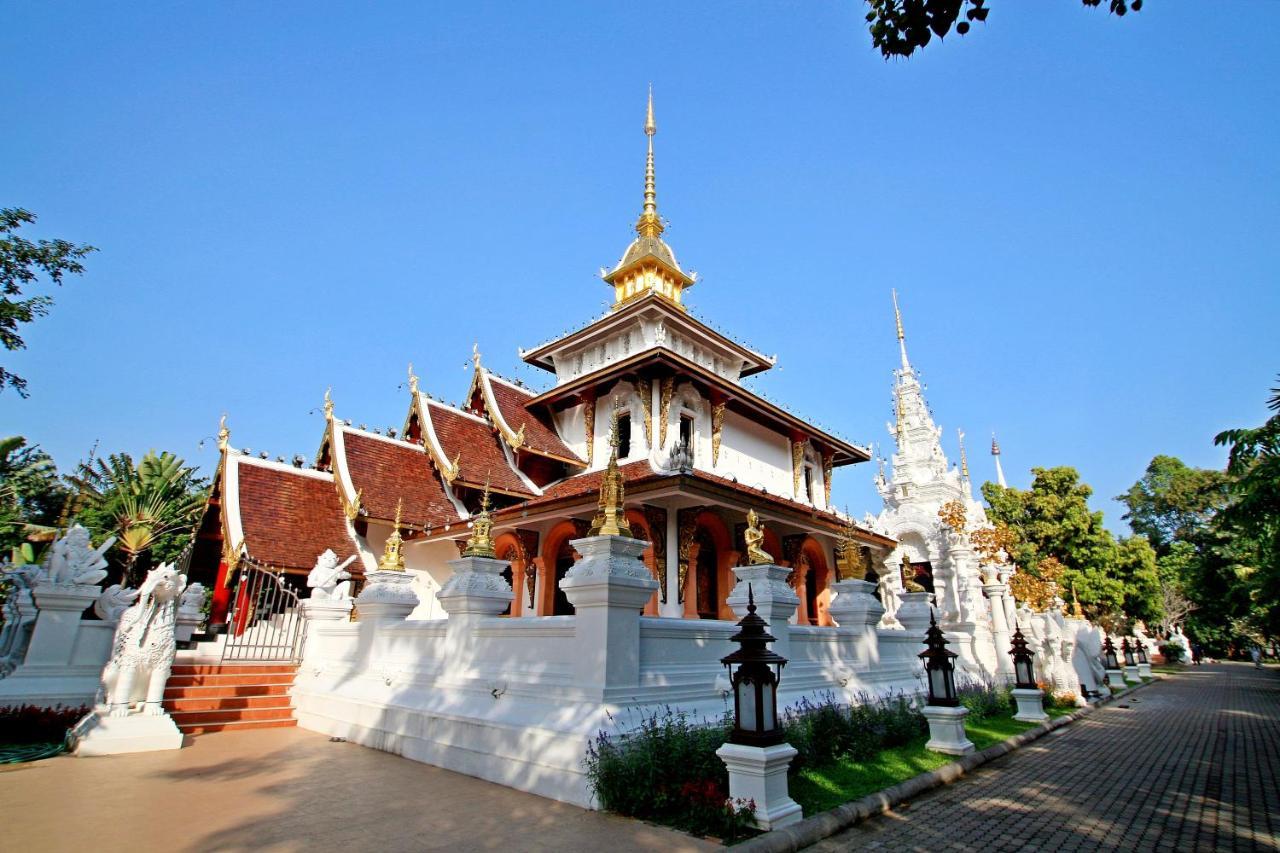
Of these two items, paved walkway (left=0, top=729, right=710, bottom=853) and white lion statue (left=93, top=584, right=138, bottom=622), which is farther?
white lion statue (left=93, top=584, right=138, bottom=622)

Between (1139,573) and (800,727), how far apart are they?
31307 millimetres

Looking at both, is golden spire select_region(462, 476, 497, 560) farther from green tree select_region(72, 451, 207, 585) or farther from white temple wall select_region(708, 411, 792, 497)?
green tree select_region(72, 451, 207, 585)

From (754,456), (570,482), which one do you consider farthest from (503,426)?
(754,456)

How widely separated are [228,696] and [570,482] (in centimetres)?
748

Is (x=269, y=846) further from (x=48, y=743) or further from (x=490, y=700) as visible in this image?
(x=48, y=743)

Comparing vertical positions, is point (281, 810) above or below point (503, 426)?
below

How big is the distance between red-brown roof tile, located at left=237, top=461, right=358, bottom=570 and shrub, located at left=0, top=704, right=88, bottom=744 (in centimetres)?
451

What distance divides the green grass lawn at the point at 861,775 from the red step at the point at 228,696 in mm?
6938

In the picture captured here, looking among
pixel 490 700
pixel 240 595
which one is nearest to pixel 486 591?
pixel 490 700

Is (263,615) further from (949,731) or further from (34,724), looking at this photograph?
(949,731)

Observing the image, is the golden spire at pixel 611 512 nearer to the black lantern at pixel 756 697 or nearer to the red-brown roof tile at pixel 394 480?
the black lantern at pixel 756 697

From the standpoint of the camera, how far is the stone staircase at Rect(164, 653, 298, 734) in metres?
8.05

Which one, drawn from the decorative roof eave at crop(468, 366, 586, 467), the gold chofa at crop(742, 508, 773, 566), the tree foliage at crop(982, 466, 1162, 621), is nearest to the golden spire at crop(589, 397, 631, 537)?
the gold chofa at crop(742, 508, 773, 566)

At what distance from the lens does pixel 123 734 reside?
21.8 feet
